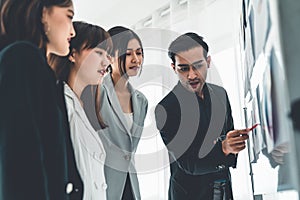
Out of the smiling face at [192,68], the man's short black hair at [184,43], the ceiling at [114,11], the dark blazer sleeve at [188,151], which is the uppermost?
the ceiling at [114,11]

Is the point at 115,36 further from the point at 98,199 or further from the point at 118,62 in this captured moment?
the point at 98,199

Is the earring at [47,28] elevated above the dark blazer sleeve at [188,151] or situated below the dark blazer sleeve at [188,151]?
above

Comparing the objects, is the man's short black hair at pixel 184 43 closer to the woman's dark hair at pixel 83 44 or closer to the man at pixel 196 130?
the man at pixel 196 130

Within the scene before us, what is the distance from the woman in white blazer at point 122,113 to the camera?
135 cm

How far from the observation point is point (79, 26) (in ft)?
4.63

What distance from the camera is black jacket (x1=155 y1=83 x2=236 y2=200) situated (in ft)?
4.46

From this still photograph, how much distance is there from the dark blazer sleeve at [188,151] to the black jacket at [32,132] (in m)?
0.32

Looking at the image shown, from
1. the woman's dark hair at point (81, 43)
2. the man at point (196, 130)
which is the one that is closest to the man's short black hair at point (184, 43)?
the man at point (196, 130)

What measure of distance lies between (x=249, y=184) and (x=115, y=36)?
0.67 metres

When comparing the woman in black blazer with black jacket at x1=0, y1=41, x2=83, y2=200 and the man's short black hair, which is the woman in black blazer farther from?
the man's short black hair

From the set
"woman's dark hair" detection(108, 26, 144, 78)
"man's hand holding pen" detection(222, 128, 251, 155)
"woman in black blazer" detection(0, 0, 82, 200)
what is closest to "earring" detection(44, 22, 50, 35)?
"woman in black blazer" detection(0, 0, 82, 200)

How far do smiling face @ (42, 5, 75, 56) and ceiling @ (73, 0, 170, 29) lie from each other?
0.04m

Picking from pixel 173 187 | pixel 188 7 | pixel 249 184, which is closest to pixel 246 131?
pixel 249 184

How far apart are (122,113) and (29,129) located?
32cm
